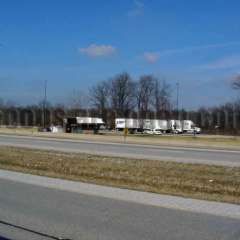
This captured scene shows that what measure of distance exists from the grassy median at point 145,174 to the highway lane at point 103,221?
7.09 feet

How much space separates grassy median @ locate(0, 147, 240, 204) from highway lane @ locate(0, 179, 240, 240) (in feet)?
7.09

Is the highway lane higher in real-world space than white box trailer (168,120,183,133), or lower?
lower

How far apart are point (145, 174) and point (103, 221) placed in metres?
8.10

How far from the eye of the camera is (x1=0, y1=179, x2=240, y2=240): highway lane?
7.76m

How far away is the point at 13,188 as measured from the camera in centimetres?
1330

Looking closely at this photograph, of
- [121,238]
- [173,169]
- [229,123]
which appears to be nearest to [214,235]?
[121,238]

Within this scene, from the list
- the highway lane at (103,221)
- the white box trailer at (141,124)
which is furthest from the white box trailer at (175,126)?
the highway lane at (103,221)

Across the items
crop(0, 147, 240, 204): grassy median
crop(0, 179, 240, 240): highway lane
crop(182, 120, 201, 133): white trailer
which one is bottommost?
crop(0, 179, 240, 240): highway lane

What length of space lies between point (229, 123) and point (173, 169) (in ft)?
281

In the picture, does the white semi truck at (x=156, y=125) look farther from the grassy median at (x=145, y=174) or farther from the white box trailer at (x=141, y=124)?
the grassy median at (x=145, y=174)

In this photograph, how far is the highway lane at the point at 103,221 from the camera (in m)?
7.76

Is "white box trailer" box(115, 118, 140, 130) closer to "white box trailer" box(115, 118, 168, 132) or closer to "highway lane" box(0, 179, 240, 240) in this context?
"white box trailer" box(115, 118, 168, 132)

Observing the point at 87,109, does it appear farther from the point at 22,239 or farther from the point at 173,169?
the point at 22,239

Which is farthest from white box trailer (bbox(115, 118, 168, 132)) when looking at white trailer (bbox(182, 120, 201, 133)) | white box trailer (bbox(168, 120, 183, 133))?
white trailer (bbox(182, 120, 201, 133))
